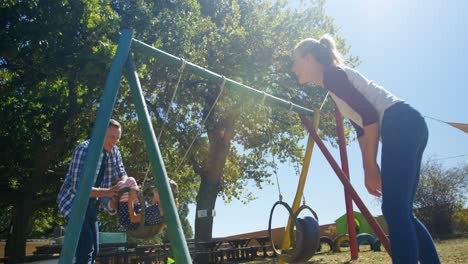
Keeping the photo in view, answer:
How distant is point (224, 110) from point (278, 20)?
4190mm

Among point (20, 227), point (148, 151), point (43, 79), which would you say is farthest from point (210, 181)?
point (148, 151)

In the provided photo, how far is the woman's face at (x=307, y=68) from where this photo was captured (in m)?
2.94

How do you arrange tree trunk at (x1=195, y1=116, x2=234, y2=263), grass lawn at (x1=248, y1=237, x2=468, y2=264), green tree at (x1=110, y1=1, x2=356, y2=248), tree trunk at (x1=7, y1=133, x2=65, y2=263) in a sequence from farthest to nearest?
tree trunk at (x1=195, y1=116, x2=234, y2=263) < tree trunk at (x1=7, y1=133, x2=65, y2=263) < green tree at (x1=110, y1=1, x2=356, y2=248) < grass lawn at (x1=248, y1=237, x2=468, y2=264)

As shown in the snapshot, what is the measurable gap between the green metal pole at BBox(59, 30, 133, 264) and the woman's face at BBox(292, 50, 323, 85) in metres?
1.56

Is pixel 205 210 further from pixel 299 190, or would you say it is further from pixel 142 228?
pixel 142 228

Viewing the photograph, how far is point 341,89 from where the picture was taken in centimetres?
268

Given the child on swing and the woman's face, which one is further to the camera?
the child on swing

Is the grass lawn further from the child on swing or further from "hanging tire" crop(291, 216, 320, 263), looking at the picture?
the child on swing

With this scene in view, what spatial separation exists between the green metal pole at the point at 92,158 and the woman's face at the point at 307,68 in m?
1.56

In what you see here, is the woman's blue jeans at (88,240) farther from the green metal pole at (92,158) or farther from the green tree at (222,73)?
the green tree at (222,73)

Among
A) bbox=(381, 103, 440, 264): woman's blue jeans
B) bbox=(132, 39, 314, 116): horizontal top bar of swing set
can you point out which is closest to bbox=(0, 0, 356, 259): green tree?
bbox=(132, 39, 314, 116): horizontal top bar of swing set

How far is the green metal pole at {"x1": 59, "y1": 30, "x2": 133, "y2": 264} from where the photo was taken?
2967 millimetres

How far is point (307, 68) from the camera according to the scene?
2990mm

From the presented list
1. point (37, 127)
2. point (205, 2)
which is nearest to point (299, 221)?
point (37, 127)
